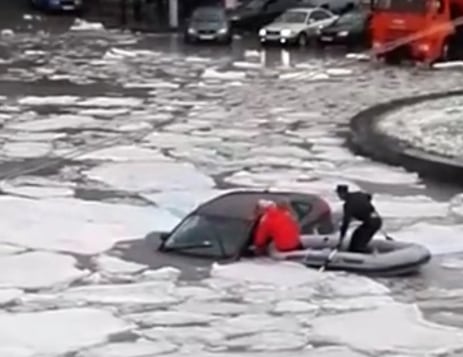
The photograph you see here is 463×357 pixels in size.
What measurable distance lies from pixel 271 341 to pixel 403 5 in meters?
26.5

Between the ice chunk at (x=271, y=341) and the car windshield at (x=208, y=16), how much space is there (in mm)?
33771

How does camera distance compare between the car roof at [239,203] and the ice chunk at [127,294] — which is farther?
the car roof at [239,203]

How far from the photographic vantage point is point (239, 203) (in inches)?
643

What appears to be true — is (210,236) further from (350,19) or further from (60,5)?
(60,5)

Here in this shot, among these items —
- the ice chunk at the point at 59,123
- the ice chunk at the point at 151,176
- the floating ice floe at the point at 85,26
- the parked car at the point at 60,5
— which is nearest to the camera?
the ice chunk at the point at 151,176

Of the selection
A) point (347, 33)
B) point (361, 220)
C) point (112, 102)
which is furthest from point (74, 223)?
point (347, 33)

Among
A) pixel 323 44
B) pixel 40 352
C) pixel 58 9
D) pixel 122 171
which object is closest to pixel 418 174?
pixel 122 171

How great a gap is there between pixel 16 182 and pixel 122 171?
69.0 inches

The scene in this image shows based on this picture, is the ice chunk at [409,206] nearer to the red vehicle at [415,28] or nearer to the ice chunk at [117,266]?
the ice chunk at [117,266]

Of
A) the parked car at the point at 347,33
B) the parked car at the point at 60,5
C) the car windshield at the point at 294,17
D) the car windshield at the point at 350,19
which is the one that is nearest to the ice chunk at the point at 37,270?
the parked car at the point at 347,33

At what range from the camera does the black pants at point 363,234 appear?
50.8ft

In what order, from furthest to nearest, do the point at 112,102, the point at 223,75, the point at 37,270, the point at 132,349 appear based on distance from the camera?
the point at 223,75 < the point at 112,102 < the point at 37,270 < the point at 132,349

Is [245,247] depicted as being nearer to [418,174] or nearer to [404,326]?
[404,326]

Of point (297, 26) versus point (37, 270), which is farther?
point (297, 26)
